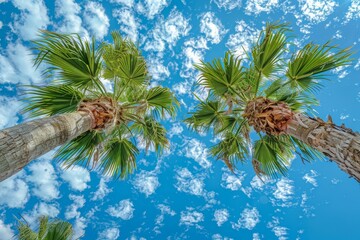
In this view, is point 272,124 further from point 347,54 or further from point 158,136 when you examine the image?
point 158,136

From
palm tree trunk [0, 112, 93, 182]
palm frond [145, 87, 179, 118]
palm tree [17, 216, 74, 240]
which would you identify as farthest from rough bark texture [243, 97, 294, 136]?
palm tree [17, 216, 74, 240]

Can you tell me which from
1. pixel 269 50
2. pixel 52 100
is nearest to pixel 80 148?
pixel 52 100

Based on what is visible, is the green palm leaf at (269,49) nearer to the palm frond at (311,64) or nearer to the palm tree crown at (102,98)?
the palm frond at (311,64)

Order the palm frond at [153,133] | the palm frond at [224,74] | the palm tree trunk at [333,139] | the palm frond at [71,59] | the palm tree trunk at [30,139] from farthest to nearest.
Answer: the palm frond at [153,133]
the palm frond at [224,74]
the palm frond at [71,59]
the palm tree trunk at [333,139]
the palm tree trunk at [30,139]

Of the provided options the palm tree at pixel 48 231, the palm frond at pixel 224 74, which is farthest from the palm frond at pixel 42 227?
the palm frond at pixel 224 74

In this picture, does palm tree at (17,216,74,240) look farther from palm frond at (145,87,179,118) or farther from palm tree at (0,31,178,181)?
palm frond at (145,87,179,118)

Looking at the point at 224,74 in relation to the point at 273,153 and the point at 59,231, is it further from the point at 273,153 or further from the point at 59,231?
the point at 59,231

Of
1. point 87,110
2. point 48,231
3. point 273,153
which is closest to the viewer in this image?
point 87,110
